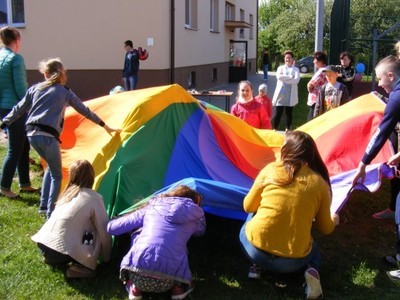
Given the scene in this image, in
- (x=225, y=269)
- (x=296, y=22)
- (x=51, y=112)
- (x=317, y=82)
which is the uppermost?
(x=296, y=22)

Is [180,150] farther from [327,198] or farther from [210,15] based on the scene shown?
[210,15]

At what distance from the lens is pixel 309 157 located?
123 inches

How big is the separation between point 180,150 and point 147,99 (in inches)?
23.3

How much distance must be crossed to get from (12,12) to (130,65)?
3.89 meters

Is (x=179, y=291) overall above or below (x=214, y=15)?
below

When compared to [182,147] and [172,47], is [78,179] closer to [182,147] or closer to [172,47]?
[182,147]

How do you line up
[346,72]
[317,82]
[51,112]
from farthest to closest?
[346,72], [317,82], [51,112]

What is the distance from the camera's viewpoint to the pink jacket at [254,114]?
6.29 meters

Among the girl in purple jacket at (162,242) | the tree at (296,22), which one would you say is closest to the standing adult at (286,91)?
the girl in purple jacket at (162,242)

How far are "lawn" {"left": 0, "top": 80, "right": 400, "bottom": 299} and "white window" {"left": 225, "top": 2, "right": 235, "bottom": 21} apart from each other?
59.1ft

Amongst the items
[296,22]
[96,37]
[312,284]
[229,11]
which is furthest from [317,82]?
[296,22]

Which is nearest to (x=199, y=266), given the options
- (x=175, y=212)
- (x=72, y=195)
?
(x=175, y=212)

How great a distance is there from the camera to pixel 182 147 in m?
4.52

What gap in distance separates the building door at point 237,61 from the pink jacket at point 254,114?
600 inches
